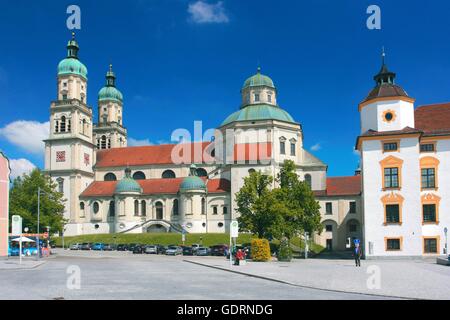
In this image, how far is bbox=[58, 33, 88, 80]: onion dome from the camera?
89.0 meters

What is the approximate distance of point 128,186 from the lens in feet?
275

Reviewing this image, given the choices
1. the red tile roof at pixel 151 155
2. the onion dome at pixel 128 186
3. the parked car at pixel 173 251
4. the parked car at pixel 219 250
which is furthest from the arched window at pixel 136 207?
the parked car at pixel 219 250

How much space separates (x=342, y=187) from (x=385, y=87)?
33.5 m

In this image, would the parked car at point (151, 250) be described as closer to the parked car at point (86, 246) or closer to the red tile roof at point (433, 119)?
the parked car at point (86, 246)

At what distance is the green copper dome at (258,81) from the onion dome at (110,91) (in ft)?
106

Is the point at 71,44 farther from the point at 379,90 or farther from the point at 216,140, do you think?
the point at 379,90

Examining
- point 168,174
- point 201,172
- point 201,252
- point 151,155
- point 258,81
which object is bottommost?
point 201,252

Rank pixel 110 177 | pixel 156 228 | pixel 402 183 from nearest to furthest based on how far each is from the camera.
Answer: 1. pixel 402 183
2. pixel 156 228
3. pixel 110 177

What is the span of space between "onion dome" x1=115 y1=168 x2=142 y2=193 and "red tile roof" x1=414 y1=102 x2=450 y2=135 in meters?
49.6

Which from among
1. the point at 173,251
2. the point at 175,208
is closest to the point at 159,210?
the point at 175,208

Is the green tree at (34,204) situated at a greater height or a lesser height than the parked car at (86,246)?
greater

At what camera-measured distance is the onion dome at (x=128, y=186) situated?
83.2 m

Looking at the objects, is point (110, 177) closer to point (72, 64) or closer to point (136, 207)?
point (136, 207)

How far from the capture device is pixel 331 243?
243 feet
